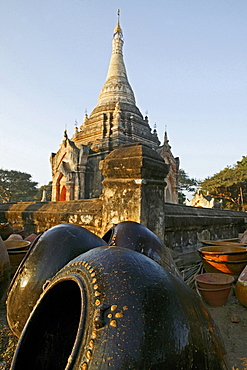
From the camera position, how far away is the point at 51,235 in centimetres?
163

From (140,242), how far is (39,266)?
70 cm

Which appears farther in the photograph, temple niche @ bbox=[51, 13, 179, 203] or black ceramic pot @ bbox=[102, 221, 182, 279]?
temple niche @ bbox=[51, 13, 179, 203]

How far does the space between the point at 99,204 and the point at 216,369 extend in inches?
117

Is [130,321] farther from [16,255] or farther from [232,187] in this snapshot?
[232,187]

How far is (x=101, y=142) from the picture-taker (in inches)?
499

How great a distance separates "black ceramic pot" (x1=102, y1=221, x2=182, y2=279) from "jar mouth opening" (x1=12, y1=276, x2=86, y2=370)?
593 millimetres

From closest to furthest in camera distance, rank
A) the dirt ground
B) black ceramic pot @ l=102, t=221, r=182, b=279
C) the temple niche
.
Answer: the dirt ground → black ceramic pot @ l=102, t=221, r=182, b=279 → the temple niche

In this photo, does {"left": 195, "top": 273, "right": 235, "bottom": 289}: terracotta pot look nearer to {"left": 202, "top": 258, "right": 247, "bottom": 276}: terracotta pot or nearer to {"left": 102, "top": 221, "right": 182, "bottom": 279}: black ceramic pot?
{"left": 202, "top": 258, "right": 247, "bottom": 276}: terracotta pot

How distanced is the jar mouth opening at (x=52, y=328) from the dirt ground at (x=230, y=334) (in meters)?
0.44

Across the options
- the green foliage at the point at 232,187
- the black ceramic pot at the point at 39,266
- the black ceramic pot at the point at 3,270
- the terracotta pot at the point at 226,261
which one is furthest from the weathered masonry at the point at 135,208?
the green foliage at the point at 232,187

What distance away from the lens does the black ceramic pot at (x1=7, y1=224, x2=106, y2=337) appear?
1503 millimetres

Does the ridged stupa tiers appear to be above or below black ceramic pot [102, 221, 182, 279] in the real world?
above

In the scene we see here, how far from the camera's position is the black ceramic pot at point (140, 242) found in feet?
5.67

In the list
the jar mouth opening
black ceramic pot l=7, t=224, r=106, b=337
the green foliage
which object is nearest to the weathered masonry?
black ceramic pot l=7, t=224, r=106, b=337
